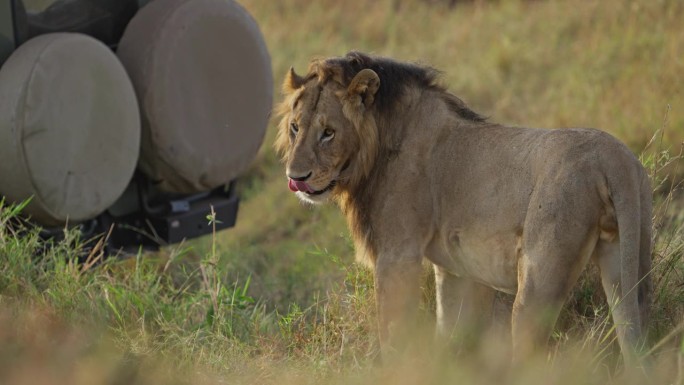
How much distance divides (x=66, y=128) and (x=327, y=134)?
1561 mm

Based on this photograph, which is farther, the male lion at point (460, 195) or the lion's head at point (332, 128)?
the lion's head at point (332, 128)

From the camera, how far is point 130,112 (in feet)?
→ 18.8

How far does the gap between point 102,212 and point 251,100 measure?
1048 millimetres

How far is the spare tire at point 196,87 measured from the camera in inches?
235

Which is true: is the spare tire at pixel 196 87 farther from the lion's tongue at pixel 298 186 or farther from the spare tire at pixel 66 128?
the lion's tongue at pixel 298 186

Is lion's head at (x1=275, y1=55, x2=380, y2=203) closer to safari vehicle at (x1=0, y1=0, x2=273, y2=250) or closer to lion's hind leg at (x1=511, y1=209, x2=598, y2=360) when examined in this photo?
lion's hind leg at (x1=511, y1=209, x2=598, y2=360)

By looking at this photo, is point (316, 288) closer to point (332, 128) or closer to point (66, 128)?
point (66, 128)

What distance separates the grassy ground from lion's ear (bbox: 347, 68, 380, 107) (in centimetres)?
75

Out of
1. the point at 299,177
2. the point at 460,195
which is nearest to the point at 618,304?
the point at 460,195

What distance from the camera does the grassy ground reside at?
3.87 meters

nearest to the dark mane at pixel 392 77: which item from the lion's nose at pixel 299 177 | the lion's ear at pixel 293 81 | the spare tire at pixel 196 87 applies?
the lion's ear at pixel 293 81

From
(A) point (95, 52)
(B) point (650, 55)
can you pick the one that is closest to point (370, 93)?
(A) point (95, 52)

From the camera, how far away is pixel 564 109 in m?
9.27

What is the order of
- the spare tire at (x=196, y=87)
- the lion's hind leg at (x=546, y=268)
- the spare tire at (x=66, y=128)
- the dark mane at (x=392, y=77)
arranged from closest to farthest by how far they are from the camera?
the lion's hind leg at (x=546, y=268)
the dark mane at (x=392, y=77)
the spare tire at (x=66, y=128)
the spare tire at (x=196, y=87)
